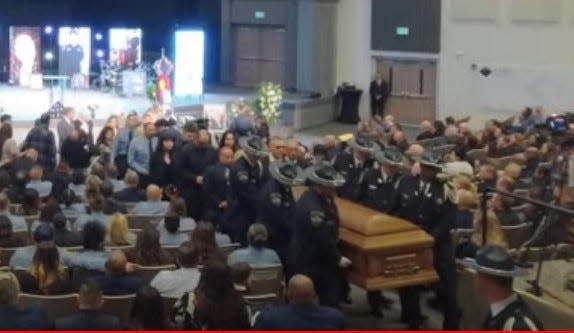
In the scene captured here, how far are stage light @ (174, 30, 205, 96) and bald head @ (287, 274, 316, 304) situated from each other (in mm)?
16667

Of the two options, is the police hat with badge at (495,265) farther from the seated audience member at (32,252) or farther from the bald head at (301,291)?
the seated audience member at (32,252)

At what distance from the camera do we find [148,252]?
7895mm

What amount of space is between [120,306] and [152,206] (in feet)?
9.73

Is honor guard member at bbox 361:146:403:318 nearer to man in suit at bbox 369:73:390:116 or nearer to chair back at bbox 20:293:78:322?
chair back at bbox 20:293:78:322

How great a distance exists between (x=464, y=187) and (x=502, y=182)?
1.33ft

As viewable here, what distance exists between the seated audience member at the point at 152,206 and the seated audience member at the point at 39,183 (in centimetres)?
141

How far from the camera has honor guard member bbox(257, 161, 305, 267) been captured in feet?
29.3

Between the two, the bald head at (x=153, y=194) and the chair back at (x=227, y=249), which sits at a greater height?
the bald head at (x=153, y=194)

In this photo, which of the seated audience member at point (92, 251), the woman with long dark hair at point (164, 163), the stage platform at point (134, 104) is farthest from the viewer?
the stage platform at point (134, 104)

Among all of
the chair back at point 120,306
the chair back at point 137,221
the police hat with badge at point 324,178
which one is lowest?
the chair back at point 120,306

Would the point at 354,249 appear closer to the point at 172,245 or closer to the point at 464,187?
the point at 172,245

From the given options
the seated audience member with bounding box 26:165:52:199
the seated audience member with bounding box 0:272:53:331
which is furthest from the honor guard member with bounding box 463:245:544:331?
the seated audience member with bounding box 26:165:52:199

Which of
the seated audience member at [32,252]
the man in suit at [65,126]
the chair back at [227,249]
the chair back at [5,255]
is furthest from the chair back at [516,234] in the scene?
the man in suit at [65,126]

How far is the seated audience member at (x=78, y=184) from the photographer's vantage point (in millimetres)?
11234
